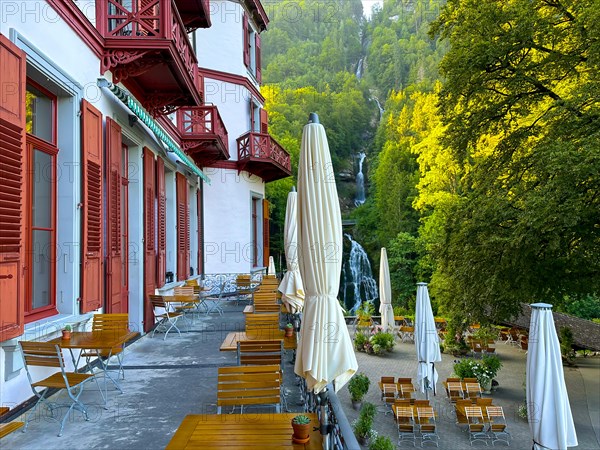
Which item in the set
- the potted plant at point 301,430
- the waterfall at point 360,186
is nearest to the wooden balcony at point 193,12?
the potted plant at point 301,430

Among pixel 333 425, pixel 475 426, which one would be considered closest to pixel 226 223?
pixel 475 426

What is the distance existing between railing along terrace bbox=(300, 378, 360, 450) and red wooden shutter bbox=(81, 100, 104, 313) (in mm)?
4188

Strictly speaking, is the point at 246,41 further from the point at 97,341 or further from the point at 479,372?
the point at 97,341

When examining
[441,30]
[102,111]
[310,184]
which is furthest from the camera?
[441,30]

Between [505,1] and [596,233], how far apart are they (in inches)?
261

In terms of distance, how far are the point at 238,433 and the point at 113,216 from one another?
18.5 ft

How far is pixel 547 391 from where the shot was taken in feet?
22.6

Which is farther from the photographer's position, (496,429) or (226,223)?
(226,223)

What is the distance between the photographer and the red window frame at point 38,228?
571 cm

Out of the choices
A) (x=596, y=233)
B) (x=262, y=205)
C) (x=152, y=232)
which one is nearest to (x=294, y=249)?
(x=152, y=232)

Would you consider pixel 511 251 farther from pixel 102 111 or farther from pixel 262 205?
pixel 262 205

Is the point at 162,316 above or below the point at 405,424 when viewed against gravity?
above

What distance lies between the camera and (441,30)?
14.2 metres

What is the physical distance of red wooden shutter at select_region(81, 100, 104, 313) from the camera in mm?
6797
